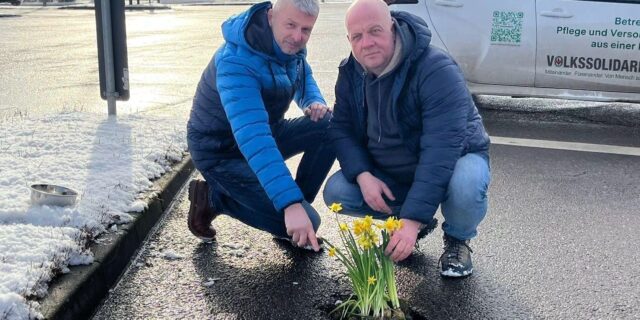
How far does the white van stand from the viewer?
6117 mm

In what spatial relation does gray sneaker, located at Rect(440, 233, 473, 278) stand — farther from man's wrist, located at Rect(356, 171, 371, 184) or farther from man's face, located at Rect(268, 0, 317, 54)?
man's face, located at Rect(268, 0, 317, 54)

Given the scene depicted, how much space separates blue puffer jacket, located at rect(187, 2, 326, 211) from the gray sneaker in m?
0.82

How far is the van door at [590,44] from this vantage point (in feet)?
19.9

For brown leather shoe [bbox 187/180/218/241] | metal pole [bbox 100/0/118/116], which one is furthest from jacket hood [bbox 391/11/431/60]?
metal pole [bbox 100/0/118/116]

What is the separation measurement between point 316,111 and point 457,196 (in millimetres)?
997

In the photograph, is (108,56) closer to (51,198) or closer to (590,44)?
(51,198)

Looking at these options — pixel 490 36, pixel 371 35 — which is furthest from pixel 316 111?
pixel 490 36

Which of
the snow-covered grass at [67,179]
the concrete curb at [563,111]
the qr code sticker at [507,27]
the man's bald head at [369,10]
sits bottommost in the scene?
the concrete curb at [563,111]

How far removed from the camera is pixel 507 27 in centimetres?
631

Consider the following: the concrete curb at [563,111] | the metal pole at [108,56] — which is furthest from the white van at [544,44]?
the metal pole at [108,56]

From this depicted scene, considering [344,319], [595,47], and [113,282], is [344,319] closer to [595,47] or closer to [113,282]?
[113,282]

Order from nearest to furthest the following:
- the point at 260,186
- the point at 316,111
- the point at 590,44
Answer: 1. the point at 260,186
2. the point at 316,111
3. the point at 590,44

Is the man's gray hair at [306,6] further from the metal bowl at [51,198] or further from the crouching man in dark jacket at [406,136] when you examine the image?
the metal bowl at [51,198]

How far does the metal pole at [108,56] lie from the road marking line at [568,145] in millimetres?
A: 3105
